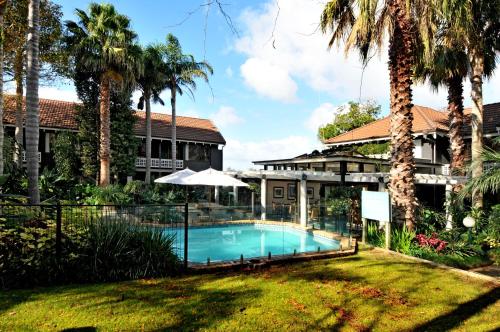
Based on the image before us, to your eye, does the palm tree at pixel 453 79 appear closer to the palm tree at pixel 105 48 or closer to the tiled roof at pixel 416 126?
the tiled roof at pixel 416 126

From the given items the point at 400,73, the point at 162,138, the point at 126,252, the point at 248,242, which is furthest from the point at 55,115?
the point at 400,73

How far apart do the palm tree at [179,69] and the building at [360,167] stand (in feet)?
27.4

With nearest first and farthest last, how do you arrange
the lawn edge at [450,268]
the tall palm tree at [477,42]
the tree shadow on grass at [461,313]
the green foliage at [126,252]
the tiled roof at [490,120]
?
the tree shadow on grass at [461,313] < the green foliage at [126,252] < the lawn edge at [450,268] < the tall palm tree at [477,42] < the tiled roof at [490,120]

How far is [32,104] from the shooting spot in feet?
34.1

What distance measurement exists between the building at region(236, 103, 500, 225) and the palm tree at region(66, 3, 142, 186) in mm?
9493

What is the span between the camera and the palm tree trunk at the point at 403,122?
11352mm

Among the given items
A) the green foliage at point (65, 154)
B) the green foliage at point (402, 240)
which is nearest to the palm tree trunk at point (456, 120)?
the green foliage at point (402, 240)

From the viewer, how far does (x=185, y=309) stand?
5723 millimetres

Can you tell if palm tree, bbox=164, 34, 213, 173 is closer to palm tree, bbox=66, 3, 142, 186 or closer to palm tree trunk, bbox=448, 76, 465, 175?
palm tree, bbox=66, 3, 142, 186

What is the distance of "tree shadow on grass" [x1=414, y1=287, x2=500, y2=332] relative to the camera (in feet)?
17.7

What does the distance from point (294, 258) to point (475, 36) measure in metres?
11.0

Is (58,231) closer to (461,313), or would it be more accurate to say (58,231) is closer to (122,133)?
(461,313)

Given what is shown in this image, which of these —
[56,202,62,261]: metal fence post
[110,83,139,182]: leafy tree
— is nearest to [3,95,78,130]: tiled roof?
[110,83,139,182]: leafy tree

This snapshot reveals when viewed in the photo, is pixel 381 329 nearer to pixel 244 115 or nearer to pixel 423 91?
pixel 244 115
